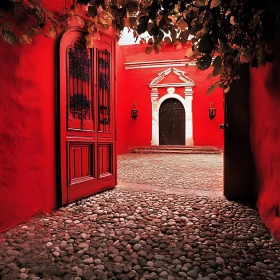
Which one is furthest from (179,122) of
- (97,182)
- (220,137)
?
(97,182)

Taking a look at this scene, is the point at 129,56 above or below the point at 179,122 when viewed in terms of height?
above

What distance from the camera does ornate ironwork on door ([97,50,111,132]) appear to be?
10.3ft

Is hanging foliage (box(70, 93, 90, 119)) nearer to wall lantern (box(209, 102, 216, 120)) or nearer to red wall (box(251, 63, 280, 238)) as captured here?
red wall (box(251, 63, 280, 238))

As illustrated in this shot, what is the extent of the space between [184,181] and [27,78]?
291cm

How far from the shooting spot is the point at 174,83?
10.6 meters

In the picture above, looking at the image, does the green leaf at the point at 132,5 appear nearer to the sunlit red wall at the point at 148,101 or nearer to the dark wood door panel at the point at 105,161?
the dark wood door panel at the point at 105,161

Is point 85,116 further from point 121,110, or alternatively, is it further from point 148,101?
point 148,101

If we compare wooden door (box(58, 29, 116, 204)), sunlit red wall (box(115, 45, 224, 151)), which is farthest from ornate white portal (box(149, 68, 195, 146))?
wooden door (box(58, 29, 116, 204))

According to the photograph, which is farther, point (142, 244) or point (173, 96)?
point (173, 96)

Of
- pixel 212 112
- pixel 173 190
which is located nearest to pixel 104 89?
pixel 173 190

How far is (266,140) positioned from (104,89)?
2.13 meters

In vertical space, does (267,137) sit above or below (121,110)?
below

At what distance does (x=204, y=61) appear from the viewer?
1206 millimetres

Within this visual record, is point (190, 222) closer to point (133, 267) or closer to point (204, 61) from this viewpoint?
point (133, 267)
